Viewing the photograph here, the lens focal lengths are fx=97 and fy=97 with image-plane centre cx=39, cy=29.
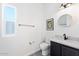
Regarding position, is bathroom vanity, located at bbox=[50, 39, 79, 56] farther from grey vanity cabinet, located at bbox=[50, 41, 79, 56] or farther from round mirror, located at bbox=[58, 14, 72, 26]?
round mirror, located at bbox=[58, 14, 72, 26]

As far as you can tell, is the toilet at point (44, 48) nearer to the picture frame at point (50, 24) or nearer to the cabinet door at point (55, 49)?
the cabinet door at point (55, 49)

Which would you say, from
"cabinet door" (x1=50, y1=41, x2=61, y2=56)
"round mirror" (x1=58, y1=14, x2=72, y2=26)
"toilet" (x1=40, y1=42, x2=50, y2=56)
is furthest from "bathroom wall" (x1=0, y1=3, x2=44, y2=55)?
"round mirror" (x1=58, y1=14, x2=72, y2=26)

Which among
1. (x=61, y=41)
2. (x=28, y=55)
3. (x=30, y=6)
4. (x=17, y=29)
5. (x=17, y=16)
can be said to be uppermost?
(x=30, y=6)

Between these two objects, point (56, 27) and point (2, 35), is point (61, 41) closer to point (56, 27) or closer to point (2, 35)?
point (56, 27)

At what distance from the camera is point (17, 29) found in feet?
3.98

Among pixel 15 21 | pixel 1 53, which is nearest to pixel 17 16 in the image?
pixel 15 21

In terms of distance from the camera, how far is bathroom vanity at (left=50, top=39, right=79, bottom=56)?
1254mm

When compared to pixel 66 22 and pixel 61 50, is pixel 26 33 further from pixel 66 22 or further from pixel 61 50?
pixel 66 22

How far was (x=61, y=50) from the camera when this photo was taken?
4.23 feet

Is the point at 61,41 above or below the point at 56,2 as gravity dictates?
below

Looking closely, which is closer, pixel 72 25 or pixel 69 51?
pixel 69 51

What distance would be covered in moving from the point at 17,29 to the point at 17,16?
6.4 inches

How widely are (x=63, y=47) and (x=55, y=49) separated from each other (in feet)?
0.37

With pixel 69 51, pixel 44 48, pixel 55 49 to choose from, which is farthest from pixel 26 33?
pixel 69 51
